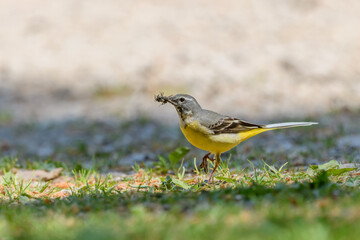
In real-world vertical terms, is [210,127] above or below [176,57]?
below

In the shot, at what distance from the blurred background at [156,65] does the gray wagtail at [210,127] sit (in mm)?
3183

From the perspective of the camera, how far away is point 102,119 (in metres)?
10.9

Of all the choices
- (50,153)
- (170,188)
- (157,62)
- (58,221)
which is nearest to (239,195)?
(170,188)

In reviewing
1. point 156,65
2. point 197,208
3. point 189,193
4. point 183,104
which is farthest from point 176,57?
point 197,208

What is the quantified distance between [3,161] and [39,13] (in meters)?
9.39

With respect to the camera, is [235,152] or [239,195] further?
[235,152]

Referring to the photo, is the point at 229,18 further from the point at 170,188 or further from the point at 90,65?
the point at 170,188

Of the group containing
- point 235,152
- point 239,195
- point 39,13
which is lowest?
point 239,195

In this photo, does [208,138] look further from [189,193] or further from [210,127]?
[189,193]

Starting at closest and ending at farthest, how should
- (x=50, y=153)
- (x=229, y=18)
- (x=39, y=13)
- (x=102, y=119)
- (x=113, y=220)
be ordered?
(x=113, y=220) → (x=50, y=153) → (x=102, y=119) → (x=229, y=18) → (x=39, y=13)

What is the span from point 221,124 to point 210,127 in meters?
0.15

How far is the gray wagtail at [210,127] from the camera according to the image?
18.3ft

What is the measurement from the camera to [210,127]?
562cm

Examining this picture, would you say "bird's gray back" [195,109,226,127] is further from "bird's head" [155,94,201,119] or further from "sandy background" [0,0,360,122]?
"sandy background" [0,0,360,122]
